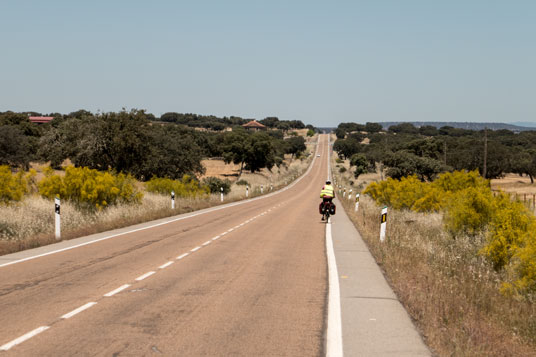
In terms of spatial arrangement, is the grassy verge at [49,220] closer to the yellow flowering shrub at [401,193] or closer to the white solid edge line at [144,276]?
the white solid edge line at [144,276]

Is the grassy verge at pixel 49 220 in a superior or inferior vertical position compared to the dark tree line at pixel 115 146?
inferior

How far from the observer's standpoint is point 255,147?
9600 cm

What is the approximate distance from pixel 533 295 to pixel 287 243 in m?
7.06

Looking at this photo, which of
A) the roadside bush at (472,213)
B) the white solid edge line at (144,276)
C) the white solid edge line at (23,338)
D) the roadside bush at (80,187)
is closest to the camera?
the white solid edge line at (23,338)

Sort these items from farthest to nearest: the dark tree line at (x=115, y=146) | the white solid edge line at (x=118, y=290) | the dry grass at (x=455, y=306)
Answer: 1. the dark tree line at (x=115, y=146)
2. the white solid edge line at (x=118, y=290)
3. the dry grass at (x=455, y=306)

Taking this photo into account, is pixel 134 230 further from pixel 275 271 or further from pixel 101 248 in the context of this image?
pixel 275 271

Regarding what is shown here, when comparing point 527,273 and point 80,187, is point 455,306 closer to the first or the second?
point 527,273

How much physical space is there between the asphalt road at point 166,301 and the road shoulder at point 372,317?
38cm

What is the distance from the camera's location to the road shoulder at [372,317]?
5684mm

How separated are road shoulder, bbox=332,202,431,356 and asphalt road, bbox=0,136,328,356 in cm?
38

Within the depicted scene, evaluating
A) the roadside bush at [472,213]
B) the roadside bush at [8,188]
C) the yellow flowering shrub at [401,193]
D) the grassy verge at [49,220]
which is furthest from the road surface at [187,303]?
the yellow flowering shrub at [401,193]

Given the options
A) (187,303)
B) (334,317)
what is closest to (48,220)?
(187,303)

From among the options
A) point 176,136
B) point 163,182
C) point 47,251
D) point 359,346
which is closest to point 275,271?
point 359,346

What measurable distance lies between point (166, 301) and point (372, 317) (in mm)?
2960
